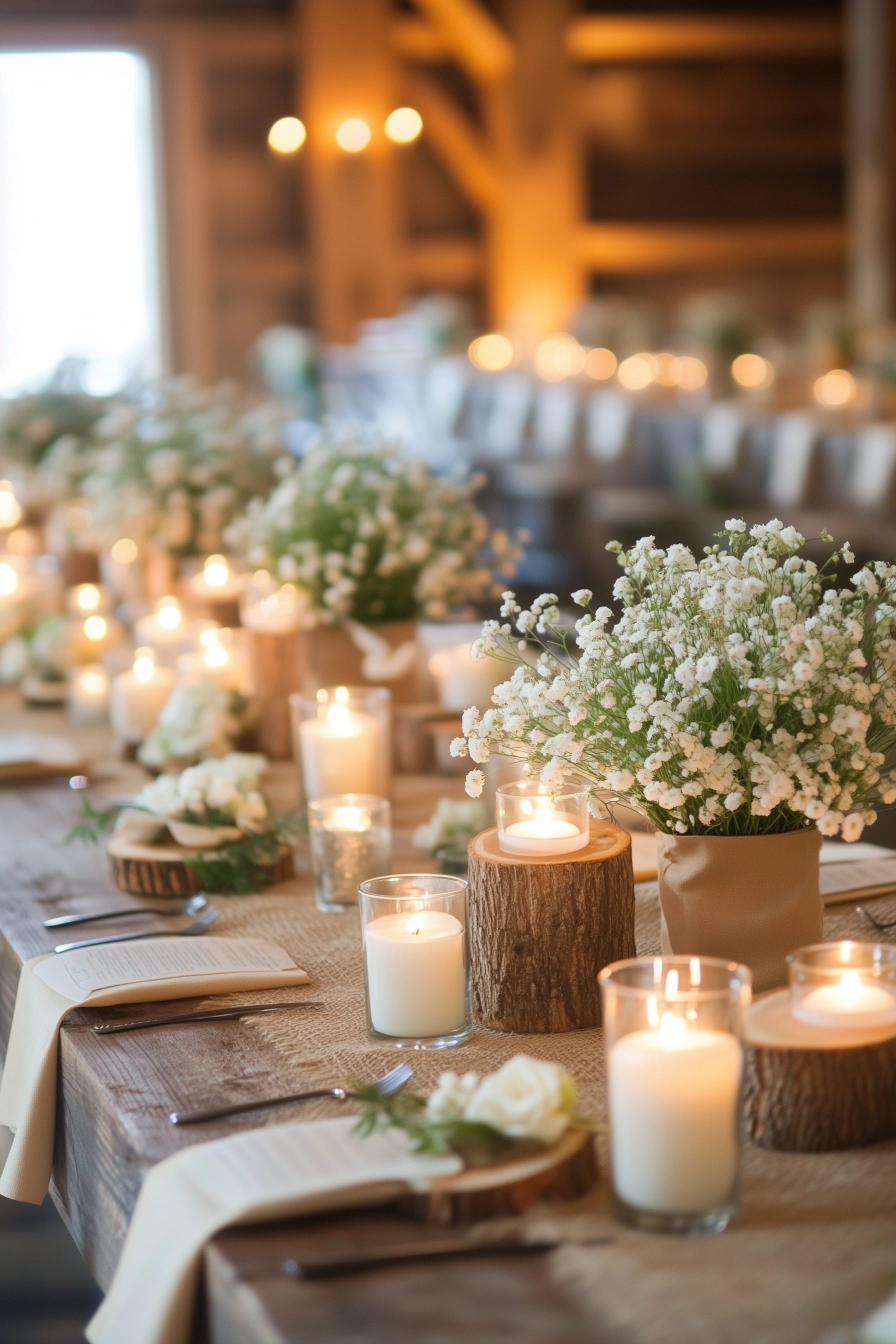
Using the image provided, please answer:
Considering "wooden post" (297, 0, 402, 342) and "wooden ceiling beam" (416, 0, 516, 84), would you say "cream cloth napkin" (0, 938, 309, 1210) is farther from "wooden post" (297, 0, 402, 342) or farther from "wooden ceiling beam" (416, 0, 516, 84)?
"wooden ceiling beam" (416, 0, 516, 84)

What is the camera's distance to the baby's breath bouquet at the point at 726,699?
1330 millimetres

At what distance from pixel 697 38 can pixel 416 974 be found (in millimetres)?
9946

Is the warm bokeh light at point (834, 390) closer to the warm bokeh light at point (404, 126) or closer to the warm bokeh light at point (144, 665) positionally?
the warm bokeh light at point (404, 126)

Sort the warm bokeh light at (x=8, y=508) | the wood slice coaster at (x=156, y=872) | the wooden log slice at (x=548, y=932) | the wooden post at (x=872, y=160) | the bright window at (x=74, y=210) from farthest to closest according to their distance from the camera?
the bright window at (x=74, y=210) → the wooden post at (x=872, y=160) → the warm bokeh light at (x=8, y=508) → the wood slice coaster at (x=156, y=872) → the wooden log slice at (x=548, y=932)

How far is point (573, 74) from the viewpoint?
1030cm

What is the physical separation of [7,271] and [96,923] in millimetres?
9239

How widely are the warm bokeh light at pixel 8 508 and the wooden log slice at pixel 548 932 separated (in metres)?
3.52

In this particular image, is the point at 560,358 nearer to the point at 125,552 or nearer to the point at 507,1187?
the point at 125,552

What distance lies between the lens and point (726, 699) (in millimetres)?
1365

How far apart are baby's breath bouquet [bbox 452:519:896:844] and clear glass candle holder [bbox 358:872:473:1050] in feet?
0.36

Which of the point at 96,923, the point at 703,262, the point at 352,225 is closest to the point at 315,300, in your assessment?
the point at 352,225

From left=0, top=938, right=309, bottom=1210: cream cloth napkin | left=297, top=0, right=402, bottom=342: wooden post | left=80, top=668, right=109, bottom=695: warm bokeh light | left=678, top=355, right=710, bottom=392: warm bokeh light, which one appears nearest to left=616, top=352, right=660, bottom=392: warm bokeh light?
left=678, top=355, right=710, bottom=392: warm bokeh light

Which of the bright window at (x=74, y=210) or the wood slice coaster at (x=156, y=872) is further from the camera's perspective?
the bright window at (x=74, y=210)

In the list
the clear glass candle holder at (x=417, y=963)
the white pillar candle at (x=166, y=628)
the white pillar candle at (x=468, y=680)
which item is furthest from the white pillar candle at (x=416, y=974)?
the white pillar candle at (x=166, y=628)
